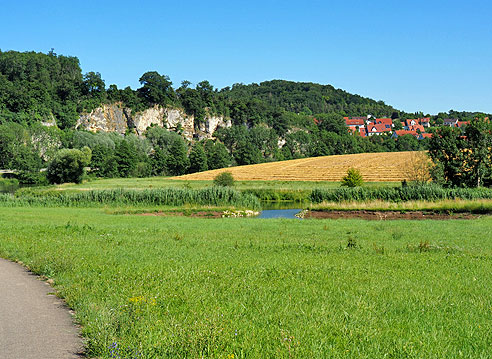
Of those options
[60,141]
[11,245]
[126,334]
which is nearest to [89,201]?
[11,245]

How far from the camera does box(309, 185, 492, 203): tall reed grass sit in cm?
4775

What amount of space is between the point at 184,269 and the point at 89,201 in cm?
4152

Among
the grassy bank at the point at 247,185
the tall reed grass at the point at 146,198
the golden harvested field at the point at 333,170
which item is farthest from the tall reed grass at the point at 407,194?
the golden harvested field at the point at 333,170

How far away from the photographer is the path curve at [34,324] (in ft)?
21.3

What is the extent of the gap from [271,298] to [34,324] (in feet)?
13.6

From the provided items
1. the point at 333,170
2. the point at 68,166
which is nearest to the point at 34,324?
the point at 68,166

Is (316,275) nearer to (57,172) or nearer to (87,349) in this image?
(87,349)

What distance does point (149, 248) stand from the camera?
615 inches

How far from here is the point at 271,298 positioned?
8.99 metres

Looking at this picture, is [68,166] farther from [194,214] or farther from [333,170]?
[194,214]

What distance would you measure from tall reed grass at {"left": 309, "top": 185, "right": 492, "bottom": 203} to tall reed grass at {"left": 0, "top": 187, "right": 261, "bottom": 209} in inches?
357

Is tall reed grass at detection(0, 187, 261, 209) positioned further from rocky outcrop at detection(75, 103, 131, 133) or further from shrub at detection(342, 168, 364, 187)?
rocky outcrop at detection(75, 103, 131, 133)

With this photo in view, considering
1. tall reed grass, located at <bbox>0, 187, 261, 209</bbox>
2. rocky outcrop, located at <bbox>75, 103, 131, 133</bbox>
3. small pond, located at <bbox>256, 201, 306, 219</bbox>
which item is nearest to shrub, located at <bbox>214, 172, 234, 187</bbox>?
small pond, located at <bbox>256, 201, 306, 219</bbox>

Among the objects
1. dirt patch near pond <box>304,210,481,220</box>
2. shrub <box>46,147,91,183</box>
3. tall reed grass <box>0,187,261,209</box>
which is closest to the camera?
dirt patch near pond <box>304,210,481,220</box>
